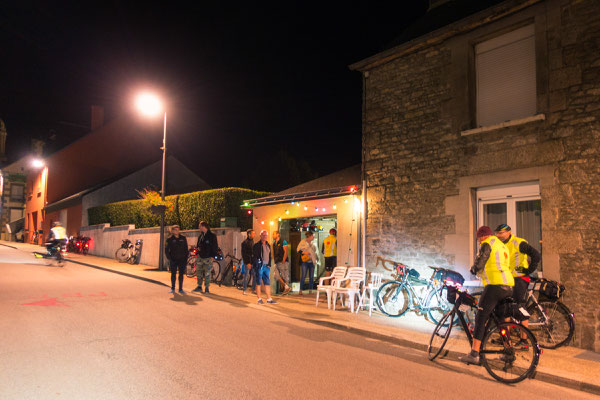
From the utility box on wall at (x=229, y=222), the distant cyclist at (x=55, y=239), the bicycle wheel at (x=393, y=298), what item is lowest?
the bicycle wheel at (x=393, y=298)

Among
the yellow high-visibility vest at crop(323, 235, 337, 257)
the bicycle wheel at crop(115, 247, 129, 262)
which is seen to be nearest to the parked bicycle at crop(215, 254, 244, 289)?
the yellow high-visibility vest at crop(323, 235, 337, 257)

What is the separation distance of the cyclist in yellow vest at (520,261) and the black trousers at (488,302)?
1.26 metres

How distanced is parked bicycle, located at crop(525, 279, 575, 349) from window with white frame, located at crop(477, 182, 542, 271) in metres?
1.06

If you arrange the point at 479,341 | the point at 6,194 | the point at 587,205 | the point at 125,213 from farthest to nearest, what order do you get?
the point at 6,194 < the point at 125,213 < the point at 587,205 < the point at 479,341

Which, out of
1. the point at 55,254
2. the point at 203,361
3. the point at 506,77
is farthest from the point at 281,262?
the point at 55,254

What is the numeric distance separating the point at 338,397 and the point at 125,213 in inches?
844

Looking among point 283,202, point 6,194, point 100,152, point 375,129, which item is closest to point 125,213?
point 100,152

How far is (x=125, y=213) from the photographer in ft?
77.3

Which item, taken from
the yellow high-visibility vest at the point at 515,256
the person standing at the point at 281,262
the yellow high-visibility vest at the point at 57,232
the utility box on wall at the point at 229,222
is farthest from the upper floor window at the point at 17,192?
the yellow high-visibility vest at the point at 515,256

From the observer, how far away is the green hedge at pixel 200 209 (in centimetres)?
1673

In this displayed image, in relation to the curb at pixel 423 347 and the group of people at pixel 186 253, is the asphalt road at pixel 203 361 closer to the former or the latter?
the curb at pixel 423 347

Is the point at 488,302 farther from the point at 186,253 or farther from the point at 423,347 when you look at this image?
the point at 186,253

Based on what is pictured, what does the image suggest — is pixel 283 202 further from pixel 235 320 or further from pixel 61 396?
pixel 61 396

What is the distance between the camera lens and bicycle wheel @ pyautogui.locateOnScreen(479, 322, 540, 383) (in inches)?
209
